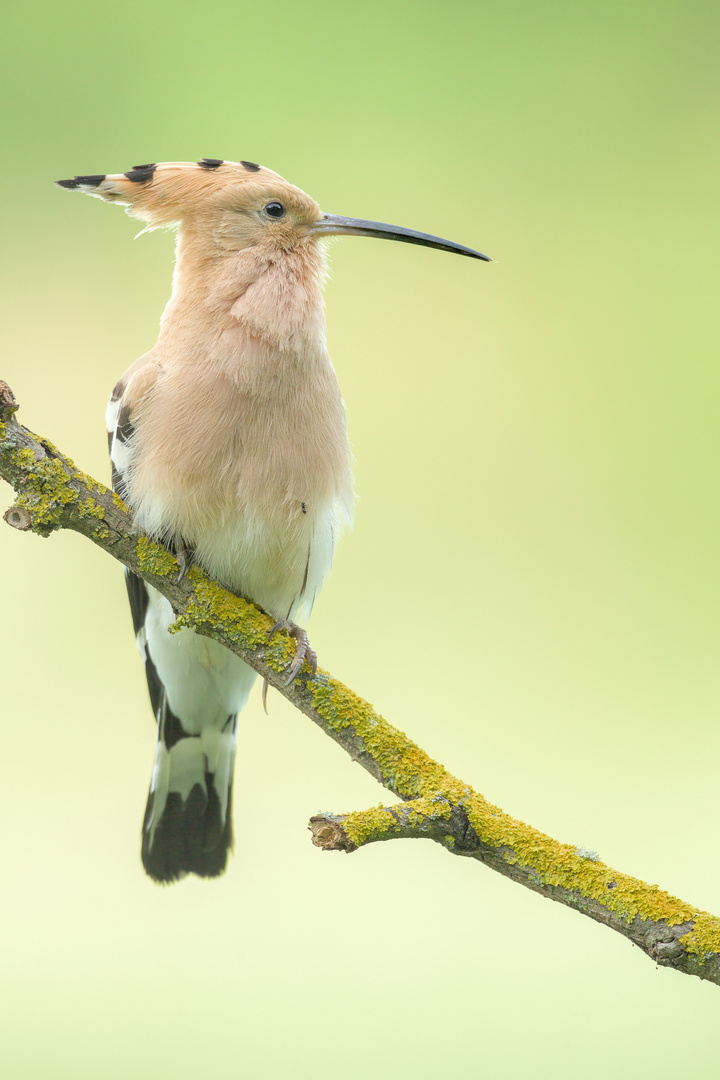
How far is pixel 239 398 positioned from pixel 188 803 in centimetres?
76

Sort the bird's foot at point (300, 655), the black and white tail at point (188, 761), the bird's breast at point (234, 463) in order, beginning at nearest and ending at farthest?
1. the bird's foot at point (300, 655)
2. the bird's breast at point (234, 463)
3. the black and white tail at point (188, 761)

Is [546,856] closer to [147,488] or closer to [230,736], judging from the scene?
[147,488]

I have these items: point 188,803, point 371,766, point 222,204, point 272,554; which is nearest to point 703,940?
point 371,766

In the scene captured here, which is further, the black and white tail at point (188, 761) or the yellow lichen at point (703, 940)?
the black and white tail at point (188, 761)

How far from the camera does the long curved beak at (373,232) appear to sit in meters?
1.35

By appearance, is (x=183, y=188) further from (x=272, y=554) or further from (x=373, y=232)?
(x=272, y=554)

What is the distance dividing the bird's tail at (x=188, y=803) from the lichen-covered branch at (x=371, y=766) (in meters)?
0.54

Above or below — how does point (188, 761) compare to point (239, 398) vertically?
below

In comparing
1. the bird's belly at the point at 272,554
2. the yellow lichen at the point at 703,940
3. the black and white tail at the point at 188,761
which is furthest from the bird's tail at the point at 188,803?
the yellow lichen at the point at 703,940

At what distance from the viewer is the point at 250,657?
1.12m

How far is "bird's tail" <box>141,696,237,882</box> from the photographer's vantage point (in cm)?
159

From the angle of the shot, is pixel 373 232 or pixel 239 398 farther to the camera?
pixel 373 232

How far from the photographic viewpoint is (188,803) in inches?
63.4

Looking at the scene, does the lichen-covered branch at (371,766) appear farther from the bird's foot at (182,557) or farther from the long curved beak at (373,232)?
the long curved beak at (373,232)
